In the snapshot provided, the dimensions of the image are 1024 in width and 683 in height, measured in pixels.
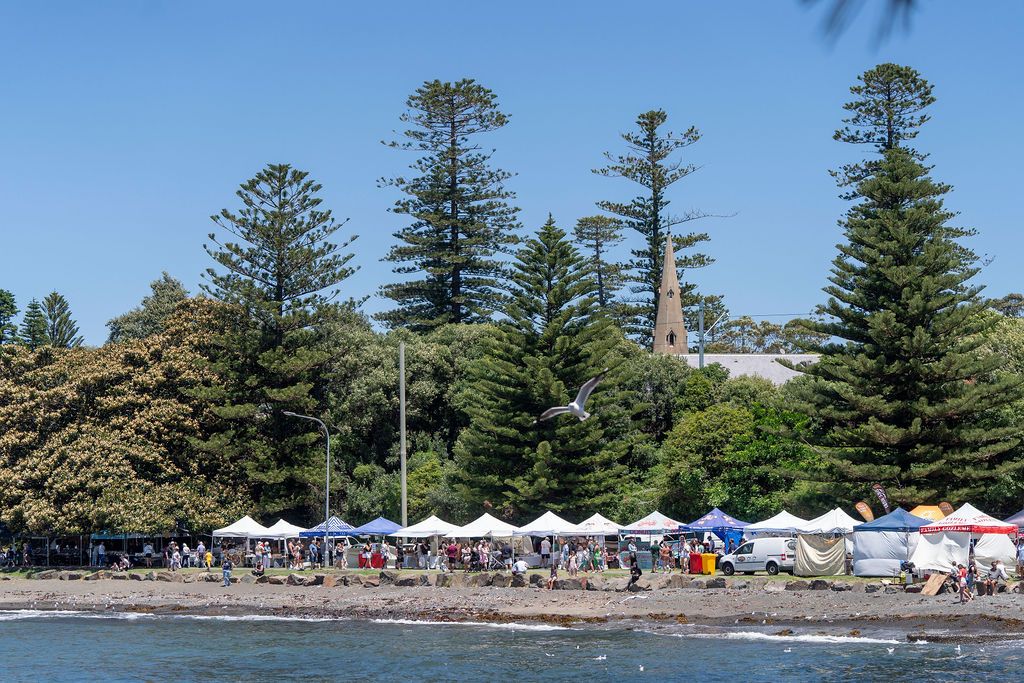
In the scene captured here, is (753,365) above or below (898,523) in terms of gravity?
above

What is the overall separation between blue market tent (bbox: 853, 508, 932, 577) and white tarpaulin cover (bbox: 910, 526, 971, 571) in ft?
1.25

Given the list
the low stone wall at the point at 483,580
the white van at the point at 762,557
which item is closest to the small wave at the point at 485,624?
the low stone wall at the point at 483,580

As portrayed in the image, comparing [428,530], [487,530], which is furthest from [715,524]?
[428,530]

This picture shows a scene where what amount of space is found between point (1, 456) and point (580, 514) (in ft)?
80.2

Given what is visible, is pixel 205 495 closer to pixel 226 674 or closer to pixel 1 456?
pixel 1 456

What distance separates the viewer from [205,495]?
166 feet

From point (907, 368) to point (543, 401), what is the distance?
14.1 metres

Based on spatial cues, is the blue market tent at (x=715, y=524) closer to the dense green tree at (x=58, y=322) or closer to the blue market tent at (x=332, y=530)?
the blue market tent at (x=332, y=530)

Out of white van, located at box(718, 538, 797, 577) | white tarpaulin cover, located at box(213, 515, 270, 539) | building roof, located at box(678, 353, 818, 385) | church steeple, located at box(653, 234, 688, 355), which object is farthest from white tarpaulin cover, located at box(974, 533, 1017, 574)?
church steeple, located at box(653, 234, 688, 355)

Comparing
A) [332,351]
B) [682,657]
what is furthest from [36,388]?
[682,657]

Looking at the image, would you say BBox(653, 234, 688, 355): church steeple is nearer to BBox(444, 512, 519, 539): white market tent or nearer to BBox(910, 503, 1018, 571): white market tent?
BBox(444, 512, 519, 539): white market tent

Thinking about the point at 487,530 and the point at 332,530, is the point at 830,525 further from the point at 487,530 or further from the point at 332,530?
the point at 332,530

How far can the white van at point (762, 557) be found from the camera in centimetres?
3725

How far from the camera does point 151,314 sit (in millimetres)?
77188
